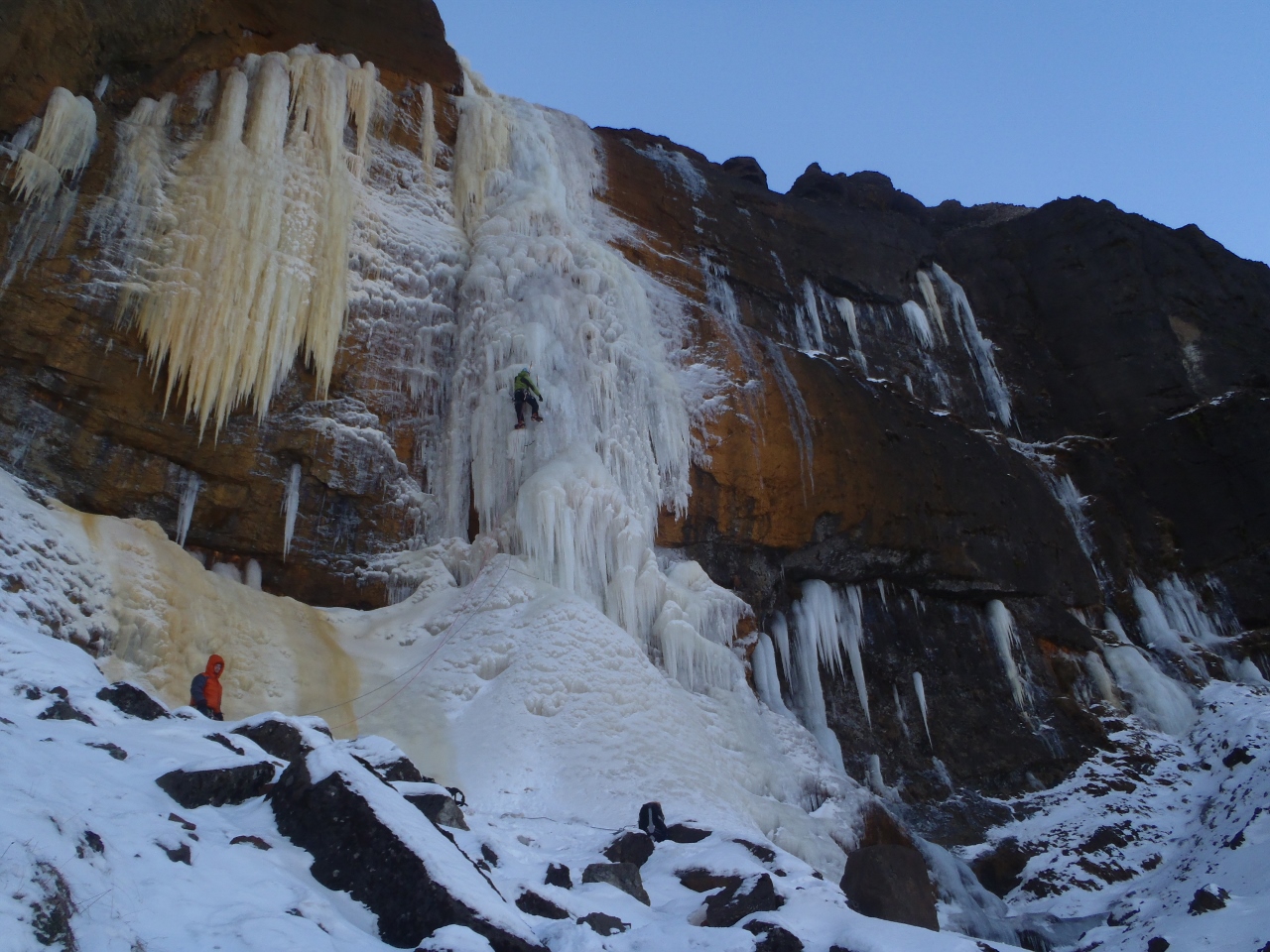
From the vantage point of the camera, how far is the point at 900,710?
15195mm

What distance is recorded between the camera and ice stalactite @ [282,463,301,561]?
11828 mm

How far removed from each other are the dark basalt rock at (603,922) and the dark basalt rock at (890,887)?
225 centimetres

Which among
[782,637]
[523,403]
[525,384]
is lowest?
[782,637]

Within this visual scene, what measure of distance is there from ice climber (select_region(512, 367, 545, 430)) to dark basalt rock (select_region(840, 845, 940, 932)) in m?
6.83

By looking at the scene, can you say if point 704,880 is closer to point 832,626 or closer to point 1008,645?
point 832,626

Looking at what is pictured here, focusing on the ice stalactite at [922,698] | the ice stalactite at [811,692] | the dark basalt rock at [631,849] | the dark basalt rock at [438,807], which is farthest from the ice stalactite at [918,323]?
the dark basalt rock at [438,807]

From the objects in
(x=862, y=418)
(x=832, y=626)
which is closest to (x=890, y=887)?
(x=832, y=626)

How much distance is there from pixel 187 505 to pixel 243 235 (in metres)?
3.41

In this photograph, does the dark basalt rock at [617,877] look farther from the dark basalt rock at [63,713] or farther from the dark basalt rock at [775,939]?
the dark basalt rock at [63,713]

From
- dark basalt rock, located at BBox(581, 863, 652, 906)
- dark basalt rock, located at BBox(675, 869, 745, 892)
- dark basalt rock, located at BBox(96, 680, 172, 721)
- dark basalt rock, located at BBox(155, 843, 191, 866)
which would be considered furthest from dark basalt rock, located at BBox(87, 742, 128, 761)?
dark basalt rock, located at BBox(675, 869, 745, 892)

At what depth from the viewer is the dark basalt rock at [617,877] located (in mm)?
6641

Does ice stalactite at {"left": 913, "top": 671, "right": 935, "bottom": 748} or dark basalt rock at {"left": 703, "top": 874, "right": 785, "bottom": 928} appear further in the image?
ice stalactite at {"left": 913, "top": 671, "right": 935, "bottom": 748}

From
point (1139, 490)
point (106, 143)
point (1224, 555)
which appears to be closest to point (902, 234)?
point (1139, 490)

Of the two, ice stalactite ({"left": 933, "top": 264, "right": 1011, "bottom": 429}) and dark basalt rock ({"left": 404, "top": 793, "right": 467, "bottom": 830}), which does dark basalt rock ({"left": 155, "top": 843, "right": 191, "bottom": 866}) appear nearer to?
dark basalt rock ({"left": 404, "top": 793, "right": 467, "bottom": 830})
